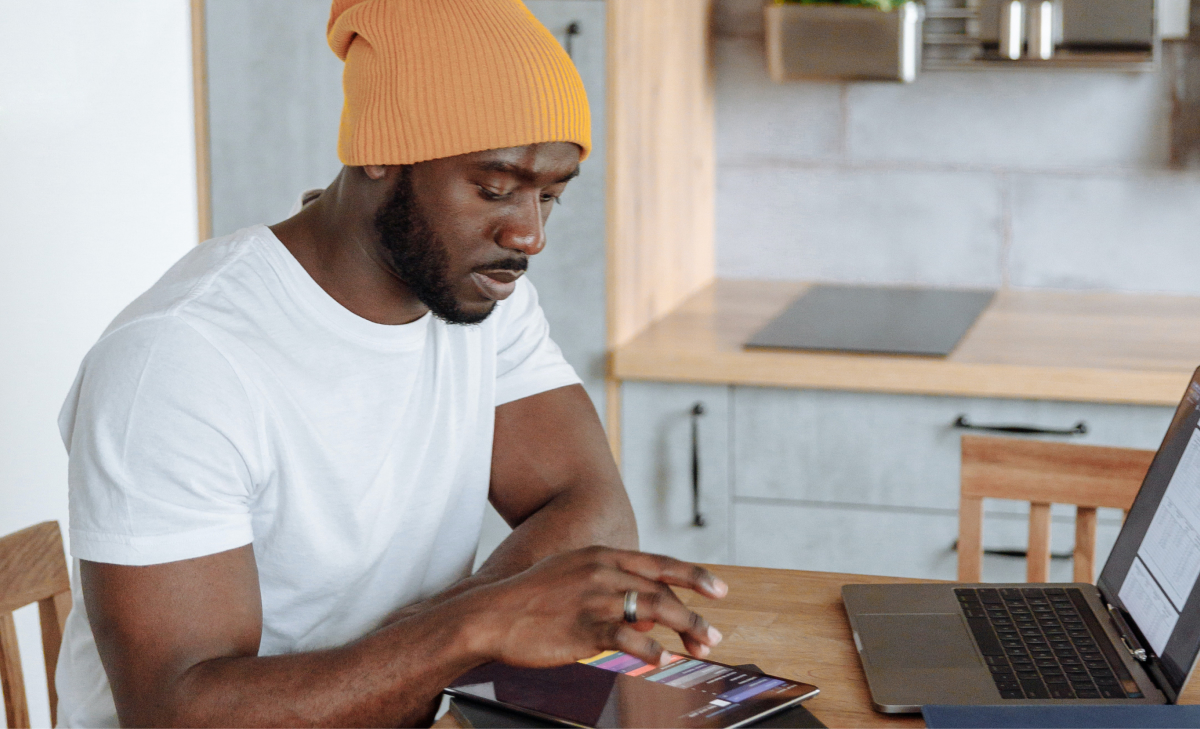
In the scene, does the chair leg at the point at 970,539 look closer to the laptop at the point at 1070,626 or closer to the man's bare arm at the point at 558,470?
the laptop at the point at 1070,626

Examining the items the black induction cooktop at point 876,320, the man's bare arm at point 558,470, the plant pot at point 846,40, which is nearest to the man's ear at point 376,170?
the man's bare arm at point 558,470

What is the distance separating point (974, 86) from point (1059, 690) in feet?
6.35

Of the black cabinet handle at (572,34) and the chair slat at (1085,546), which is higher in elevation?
the black cabinet handle at (572,34)

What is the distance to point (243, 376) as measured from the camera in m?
1.17

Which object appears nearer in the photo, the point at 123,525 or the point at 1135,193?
the point at 123,525

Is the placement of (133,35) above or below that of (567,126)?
above

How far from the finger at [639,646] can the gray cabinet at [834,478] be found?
129 cm

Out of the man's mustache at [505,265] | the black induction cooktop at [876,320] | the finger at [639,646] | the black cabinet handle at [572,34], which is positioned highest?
the black cabinet handle at [572,34]

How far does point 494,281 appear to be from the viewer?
125cm

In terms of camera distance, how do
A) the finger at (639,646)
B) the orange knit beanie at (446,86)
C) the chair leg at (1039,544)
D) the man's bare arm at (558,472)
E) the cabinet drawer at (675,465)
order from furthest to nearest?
the cabinet drawer at (675,465) < the chair leg at (1039,544) < the man's bare arm at (558,472) < the orange knit beanie at (446,86) < the finger at (639,646)

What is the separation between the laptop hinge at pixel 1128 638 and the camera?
3.62 ft

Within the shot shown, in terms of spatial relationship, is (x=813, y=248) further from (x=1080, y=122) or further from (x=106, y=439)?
(x=106, y=439)

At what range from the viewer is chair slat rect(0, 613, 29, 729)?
1.30m

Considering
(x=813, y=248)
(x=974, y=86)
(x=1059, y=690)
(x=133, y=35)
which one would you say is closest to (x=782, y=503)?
(x=813, y=248)
